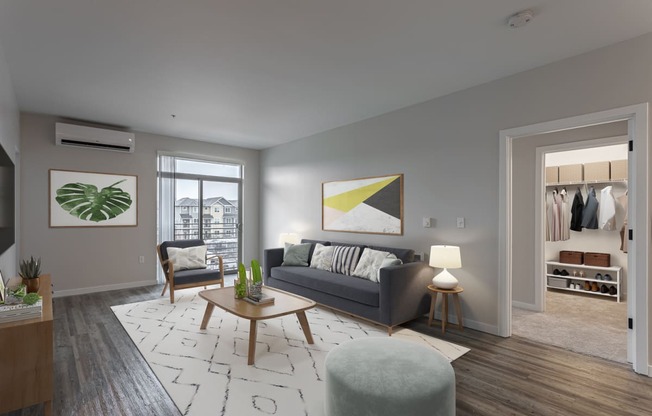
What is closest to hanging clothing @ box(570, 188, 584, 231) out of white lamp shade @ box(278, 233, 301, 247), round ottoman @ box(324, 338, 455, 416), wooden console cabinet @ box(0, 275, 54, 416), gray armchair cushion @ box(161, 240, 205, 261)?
white lamp shade @ box(278, 233, 301, 247)

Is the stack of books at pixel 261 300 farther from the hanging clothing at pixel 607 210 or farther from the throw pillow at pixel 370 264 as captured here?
the hanging clothing at pixel 607 210

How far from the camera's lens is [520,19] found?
236cm

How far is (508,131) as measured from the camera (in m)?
3.39

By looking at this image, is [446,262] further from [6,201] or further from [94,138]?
[94,138]

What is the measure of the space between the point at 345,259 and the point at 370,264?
1.62 feet

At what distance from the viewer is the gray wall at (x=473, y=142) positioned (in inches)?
111

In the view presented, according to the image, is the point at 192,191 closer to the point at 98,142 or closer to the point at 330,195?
the point at 98,142

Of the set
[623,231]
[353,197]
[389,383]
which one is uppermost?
[353,197]

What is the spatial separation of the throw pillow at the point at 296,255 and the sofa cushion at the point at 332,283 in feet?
0.53

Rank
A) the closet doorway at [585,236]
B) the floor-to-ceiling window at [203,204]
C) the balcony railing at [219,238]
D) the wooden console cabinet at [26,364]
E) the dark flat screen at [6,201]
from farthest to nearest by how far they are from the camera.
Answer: the balcony railing at [219,238], the floor-to-ceiling window at [203,204], the closet doorway at [585,236], the dark flat screen at [6,201], the wooden console cabinet at [26,364]

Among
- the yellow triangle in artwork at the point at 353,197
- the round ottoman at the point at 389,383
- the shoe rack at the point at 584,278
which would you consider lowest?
the shoe rack at the point at 584,278

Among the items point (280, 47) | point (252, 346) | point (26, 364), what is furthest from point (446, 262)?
point (26, 364)

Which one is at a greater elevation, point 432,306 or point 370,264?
point 370,264

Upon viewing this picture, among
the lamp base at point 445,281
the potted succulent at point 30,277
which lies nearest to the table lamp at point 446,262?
the lamp base at point 445,281
